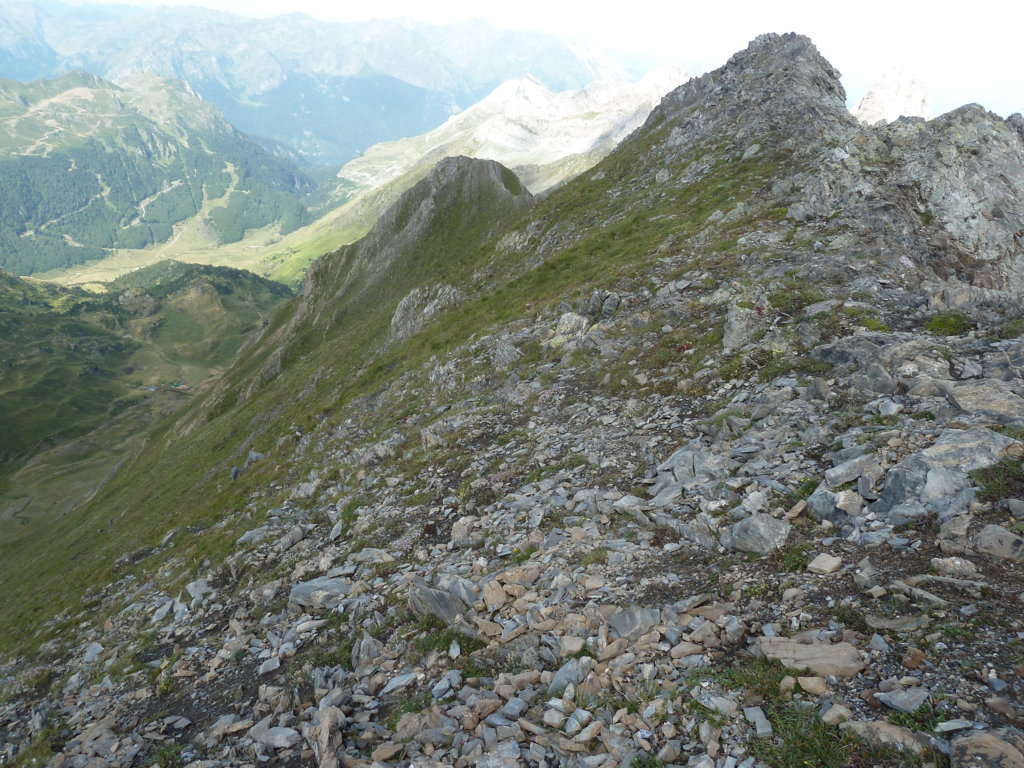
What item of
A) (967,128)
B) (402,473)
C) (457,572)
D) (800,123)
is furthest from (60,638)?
(800,123)

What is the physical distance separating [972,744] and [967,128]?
3731 centimetres

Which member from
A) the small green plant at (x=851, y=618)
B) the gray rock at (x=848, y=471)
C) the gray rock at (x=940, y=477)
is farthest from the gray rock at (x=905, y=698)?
the gray rock at (x=848, y=471)

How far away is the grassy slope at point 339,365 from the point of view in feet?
111

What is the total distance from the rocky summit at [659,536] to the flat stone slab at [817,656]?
0.04 m

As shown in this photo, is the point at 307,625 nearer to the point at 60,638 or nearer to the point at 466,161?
the point at 60,638

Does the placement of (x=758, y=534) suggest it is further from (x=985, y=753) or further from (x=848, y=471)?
(x=985, y=753)

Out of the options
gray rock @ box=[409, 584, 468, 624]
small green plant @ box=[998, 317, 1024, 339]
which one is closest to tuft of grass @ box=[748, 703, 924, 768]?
gray rock @ box=[409, 584, 468, 624]

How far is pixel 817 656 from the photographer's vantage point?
24.0ft

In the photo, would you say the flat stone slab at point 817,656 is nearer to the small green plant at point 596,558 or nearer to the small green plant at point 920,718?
the small green plant at point 920,718

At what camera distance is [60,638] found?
27766 millimetres

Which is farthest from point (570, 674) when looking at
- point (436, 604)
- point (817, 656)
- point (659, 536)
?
point (436, 604)

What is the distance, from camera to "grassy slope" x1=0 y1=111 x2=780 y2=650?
33.8 metres

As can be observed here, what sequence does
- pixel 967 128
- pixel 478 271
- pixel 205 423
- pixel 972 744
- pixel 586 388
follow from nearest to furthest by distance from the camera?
1. pixel 972 744
2. pixel 586 388
3. pixel 967 128
4. pixel 478 271
5. pixel 205 423

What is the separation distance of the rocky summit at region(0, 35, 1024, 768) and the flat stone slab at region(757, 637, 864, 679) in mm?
42
